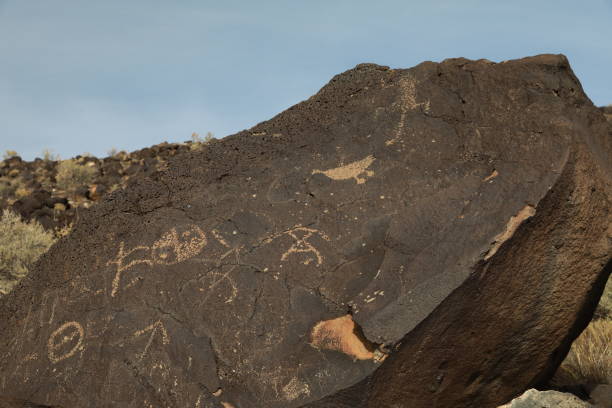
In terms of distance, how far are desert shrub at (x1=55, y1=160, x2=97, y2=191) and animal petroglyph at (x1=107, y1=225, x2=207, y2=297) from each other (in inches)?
445

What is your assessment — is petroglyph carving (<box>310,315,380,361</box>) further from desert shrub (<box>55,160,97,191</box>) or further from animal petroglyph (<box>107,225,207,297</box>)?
desert shrub (<box>55,160,97,191</box>)

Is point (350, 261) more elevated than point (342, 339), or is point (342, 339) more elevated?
point (350, 261)

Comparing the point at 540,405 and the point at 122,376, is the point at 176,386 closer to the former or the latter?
the point at 122,376

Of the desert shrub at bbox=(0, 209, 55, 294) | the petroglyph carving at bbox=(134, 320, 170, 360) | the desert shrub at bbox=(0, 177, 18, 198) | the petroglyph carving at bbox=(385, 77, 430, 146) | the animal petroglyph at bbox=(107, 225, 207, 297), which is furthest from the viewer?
the desert shrub at bbox=(0, 177, 18, 198)

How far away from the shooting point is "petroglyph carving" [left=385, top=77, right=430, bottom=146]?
373 centimetres

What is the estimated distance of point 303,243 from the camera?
3406mm

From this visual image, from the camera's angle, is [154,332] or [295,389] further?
[154,332]

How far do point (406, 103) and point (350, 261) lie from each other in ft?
3.49

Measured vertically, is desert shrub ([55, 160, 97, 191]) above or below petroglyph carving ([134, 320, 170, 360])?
above

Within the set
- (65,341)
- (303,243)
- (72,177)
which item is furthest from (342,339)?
(72,177)

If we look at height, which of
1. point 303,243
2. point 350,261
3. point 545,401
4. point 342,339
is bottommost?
point 545,401

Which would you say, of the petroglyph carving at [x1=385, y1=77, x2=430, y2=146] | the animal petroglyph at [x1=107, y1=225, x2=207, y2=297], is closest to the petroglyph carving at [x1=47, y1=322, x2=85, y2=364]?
the animal petroglyph at [x1=107, y1=225, x2=207, y2=297]

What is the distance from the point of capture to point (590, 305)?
3947mm

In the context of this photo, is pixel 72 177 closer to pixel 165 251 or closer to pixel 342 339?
pixel 165 251
